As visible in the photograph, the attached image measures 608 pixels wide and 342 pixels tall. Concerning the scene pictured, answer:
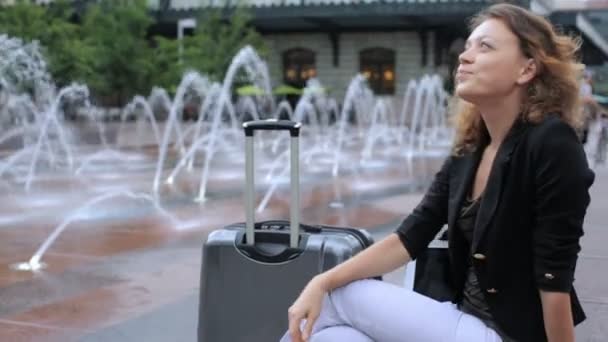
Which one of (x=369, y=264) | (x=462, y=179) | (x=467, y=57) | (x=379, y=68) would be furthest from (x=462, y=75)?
(x=379, y=68)

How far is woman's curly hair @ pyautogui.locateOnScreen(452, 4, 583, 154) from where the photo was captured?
2111 millimetres

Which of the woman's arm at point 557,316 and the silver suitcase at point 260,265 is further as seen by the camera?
the silver suitcase at point 260,265

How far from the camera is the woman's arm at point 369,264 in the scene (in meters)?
2.16

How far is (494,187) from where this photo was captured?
6.76 ft

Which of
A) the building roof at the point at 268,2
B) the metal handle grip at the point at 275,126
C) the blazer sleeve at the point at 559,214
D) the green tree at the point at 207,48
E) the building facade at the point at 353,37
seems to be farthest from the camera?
the building facade at the point at 353,37

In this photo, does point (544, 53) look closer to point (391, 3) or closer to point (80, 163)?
point (80, 163)

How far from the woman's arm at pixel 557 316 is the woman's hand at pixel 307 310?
1.82ft

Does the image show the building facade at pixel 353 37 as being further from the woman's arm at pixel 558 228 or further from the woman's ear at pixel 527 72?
the woman's arm at pixel 558 228

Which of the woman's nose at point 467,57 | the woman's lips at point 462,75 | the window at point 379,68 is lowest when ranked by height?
the window at point 379,68

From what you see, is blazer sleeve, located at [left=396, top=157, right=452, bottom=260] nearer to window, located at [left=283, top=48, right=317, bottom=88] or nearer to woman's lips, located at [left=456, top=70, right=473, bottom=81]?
Result: woman's lips, located at [left=456, top=70, right=473, bottom=81]

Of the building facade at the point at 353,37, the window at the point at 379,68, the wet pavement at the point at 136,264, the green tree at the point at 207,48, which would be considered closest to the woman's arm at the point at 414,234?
the wet pavement at the point at 136,264

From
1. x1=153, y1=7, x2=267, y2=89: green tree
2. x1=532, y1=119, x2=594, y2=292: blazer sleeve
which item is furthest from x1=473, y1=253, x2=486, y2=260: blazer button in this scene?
x1=153, y1=7, x2=267, y2=89: green tree

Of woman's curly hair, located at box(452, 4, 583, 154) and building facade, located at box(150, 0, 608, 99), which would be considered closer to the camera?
woman's curly hair, located at box(452, 4, 583, 154)

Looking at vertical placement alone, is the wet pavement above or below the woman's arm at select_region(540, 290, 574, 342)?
below
